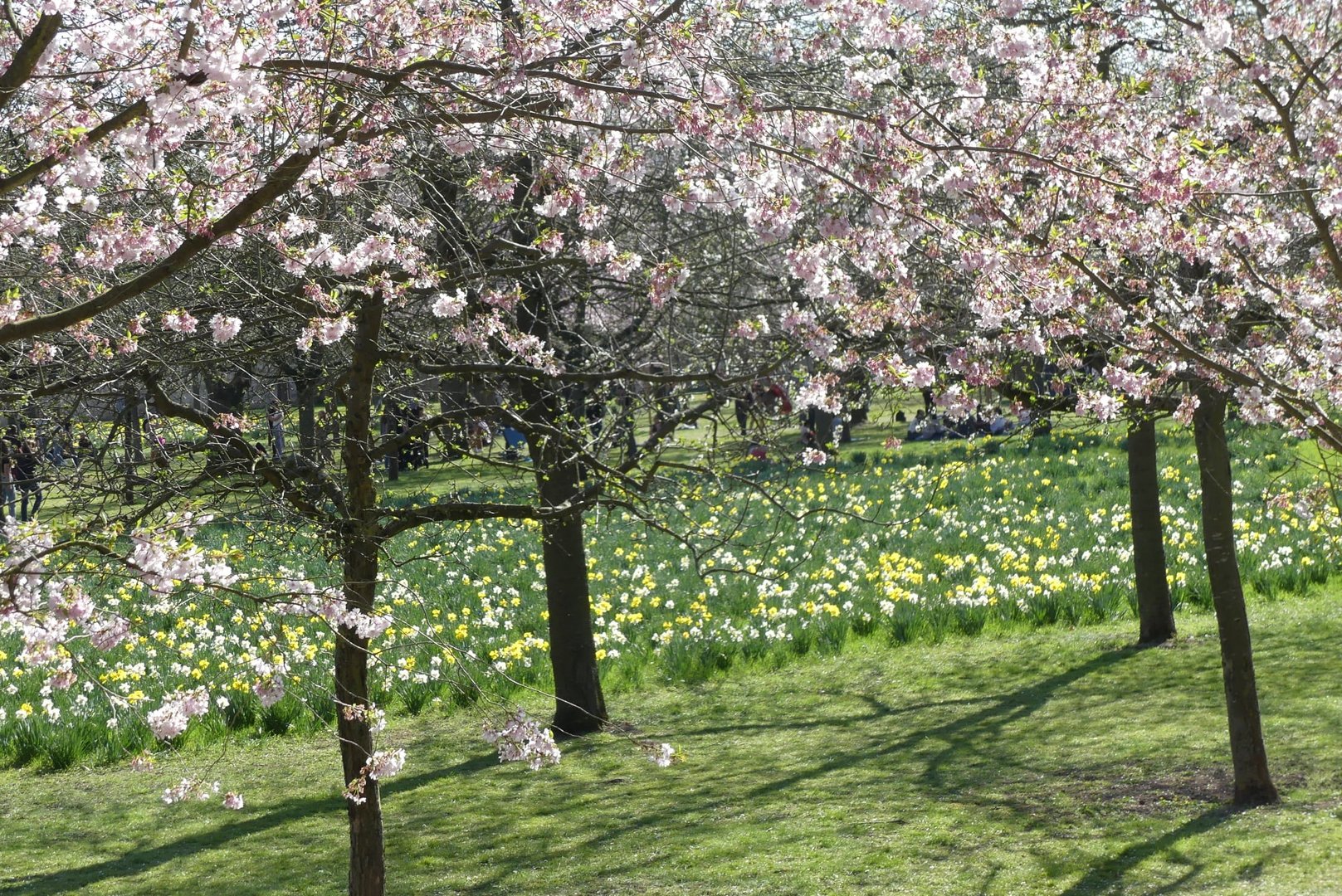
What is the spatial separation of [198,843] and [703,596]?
501cm

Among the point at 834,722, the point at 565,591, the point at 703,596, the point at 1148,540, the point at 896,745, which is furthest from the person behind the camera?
the point at 703,596

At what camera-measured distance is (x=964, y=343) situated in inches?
304

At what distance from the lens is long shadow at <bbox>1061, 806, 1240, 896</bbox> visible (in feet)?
19.8

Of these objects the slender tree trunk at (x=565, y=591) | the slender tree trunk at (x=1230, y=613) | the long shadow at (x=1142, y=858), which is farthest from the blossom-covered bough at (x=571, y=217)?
the long shadow at (x=1142, y=858)

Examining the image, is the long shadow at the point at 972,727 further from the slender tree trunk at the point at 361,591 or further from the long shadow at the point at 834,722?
the slender tree trunk at the point at 361,591

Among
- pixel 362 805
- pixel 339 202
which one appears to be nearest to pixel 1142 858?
pixel 362 805

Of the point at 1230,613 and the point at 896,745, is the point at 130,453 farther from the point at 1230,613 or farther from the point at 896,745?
the point at 1230,613

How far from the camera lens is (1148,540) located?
10.4 m

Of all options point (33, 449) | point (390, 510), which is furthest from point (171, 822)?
point (390, 510)

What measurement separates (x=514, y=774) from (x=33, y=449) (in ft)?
12.1

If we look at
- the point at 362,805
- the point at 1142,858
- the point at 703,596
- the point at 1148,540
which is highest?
the point at 1148,540

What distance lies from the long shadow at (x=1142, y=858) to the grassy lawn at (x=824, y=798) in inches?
0.6

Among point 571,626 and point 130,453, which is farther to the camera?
point 571,626

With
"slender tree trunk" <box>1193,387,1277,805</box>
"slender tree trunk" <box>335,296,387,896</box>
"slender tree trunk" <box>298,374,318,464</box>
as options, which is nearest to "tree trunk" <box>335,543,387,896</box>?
"slender tree trunk" <box>335,296,387,896</box>
